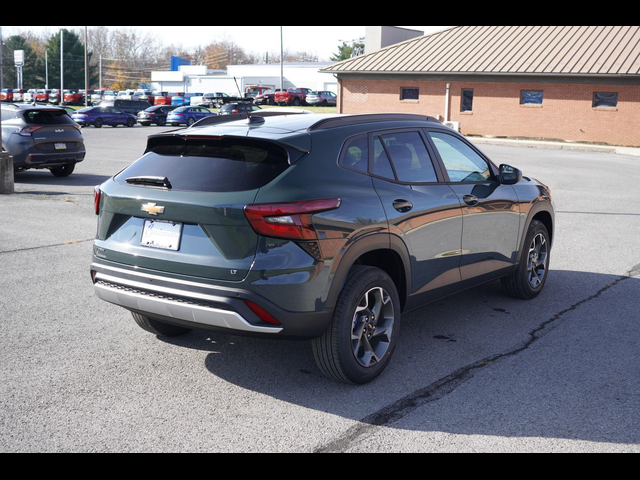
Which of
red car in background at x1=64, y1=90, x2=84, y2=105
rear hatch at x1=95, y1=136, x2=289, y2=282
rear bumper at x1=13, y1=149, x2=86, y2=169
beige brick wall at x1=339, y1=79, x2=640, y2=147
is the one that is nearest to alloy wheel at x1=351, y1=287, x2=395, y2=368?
rear hatch at x1=95, y1=136, x2=289, y2=282

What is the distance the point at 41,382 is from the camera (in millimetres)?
4625

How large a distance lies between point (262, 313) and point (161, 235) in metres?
0.86

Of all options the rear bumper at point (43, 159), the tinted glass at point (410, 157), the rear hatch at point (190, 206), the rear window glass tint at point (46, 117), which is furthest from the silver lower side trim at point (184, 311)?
the rear window glass tint at point (46, 117)

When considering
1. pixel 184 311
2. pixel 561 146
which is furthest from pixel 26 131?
pixel 561 146

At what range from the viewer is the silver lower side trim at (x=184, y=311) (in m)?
4.16

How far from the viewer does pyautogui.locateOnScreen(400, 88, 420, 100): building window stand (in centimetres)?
3881

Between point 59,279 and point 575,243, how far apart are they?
675 cm

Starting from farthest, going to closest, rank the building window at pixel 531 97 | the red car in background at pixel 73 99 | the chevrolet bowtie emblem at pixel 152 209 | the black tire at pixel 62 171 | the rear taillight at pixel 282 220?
the red car in background at pixel 73 99 < the building window at pixel 531 97 < the black tire at pixel 62 171 < the chevrolet bowtie emblem at pixel 152 209 < the rear taillight at pixel 282 220

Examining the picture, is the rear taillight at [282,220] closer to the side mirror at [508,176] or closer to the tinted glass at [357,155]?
the tinted glass at [357,155]

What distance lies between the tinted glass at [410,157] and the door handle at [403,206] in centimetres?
20

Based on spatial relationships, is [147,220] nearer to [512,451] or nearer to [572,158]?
[512,451]

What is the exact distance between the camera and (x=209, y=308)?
4.20 m
